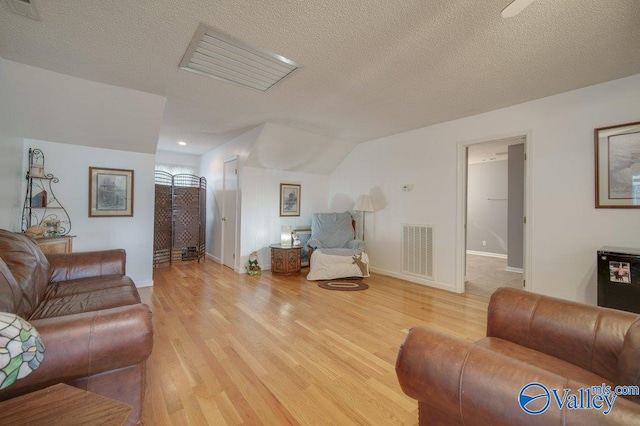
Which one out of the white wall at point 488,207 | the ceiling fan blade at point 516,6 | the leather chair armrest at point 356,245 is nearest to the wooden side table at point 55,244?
the leather chair armrest at point 356,245

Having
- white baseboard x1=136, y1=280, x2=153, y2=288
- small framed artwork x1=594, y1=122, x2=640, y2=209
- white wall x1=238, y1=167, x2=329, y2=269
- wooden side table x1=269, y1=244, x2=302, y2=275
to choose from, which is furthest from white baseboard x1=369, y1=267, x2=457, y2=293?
white baseboard x1=136, y1=280, x2=153, y2=288

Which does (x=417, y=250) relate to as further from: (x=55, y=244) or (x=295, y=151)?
(x=55, y=244)

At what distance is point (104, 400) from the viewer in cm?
82

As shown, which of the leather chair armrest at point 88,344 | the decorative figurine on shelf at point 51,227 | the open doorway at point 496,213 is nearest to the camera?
the leather chair armrest at point 88,344

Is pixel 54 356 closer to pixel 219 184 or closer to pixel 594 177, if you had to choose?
pixel 594 177

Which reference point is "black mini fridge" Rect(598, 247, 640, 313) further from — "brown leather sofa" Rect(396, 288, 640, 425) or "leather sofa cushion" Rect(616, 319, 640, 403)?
"leather sofa cushion" Rect(616, 319, 640, 403)

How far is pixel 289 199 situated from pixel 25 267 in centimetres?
374

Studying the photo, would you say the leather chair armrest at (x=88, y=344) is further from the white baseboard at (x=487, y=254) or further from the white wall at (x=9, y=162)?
the white baseboard at (x=487, y=254)

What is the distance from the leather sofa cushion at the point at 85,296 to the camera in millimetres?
1627

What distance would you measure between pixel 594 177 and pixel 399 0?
268 centimetres

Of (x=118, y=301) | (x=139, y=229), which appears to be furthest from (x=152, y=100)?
(x=118, y=301)

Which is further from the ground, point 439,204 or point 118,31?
point 118,31

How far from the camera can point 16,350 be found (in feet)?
2.21

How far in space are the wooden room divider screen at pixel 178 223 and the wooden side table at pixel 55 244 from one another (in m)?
1.99
